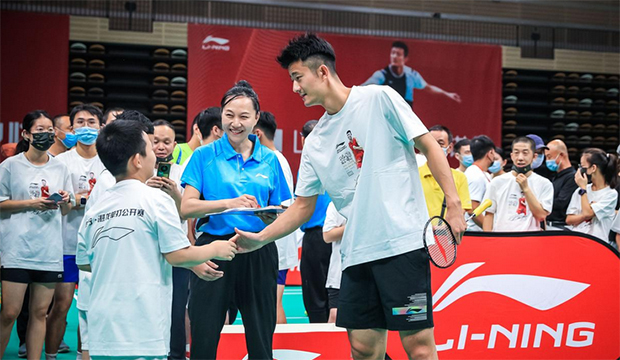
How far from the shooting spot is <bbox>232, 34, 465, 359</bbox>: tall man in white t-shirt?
11.0 feet

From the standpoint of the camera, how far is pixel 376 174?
3.42m

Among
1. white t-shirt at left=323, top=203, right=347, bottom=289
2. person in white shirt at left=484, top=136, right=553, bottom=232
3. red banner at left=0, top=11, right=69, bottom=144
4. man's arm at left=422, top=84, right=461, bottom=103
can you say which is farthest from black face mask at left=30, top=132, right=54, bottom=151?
man's arm at left=422, top=84, right=461, bottom=103

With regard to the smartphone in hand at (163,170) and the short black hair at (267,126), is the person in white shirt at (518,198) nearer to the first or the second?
the short black hair at (267,126)

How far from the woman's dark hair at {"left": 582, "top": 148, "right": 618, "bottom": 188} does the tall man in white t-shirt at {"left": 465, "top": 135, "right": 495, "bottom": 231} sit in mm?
1189

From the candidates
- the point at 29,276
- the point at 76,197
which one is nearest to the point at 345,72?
the point at 76,197

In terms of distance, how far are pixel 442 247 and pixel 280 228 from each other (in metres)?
0.88

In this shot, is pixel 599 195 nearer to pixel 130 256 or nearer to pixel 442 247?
pixel 442 247

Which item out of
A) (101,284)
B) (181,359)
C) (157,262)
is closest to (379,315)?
(157,262)

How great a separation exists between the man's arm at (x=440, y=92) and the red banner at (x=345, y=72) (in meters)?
0.07

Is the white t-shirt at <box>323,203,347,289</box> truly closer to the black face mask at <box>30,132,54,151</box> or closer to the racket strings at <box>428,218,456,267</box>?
the racket strings at <box>428,218,456,267</box>

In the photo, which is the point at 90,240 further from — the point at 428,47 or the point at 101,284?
the point at 428,47

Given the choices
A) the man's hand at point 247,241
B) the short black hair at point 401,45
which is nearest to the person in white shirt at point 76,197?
the man's hand at point 247,241

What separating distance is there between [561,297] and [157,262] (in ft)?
11.8

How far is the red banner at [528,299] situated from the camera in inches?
213
